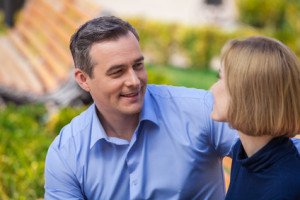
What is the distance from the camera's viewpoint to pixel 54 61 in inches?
226

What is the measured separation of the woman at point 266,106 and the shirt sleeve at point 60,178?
0.94m

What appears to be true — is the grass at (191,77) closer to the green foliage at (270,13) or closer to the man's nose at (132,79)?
the green foliage at (270,13)

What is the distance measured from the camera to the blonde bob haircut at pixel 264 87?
5.38 feet

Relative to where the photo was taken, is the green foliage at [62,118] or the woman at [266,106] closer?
the woman at [266,106]

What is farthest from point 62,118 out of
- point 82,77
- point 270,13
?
point 270,13

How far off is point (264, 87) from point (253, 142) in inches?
10.6

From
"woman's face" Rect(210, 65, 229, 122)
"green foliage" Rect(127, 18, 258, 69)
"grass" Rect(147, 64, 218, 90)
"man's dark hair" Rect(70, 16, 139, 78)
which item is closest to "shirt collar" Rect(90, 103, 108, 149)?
"man's dark hair" Rect(70, 16, 139, 78)

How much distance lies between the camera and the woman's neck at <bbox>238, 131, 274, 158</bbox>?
176cm

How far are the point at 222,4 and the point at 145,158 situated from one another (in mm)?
12311

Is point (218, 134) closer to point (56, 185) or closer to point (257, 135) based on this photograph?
point (257, 135)

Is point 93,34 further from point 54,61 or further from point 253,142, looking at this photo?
point 54,61

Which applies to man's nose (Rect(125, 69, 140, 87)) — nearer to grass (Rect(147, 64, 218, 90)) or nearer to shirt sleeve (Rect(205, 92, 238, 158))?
shirt sleeve (Rect(205, 92, 238, 158))

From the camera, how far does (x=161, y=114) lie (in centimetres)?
232

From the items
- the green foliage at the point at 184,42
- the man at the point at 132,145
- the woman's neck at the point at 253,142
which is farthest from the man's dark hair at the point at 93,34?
the green foliage at the point at 184,42
